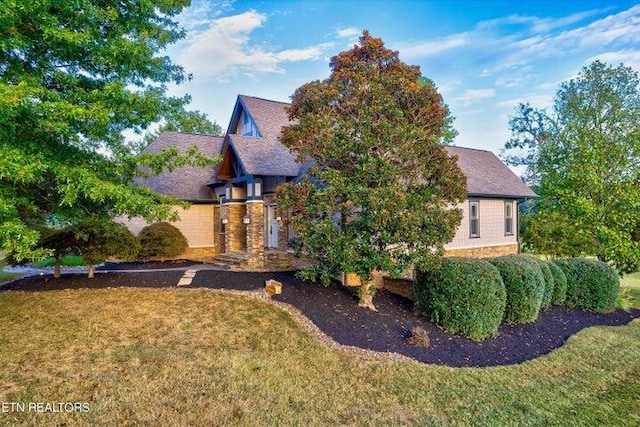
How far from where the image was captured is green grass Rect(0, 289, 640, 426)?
452 cm

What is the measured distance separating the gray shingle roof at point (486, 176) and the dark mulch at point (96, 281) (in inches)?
490

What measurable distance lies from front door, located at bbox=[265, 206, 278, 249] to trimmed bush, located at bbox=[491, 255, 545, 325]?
8283 mm

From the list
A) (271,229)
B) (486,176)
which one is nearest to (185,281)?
(271,229)

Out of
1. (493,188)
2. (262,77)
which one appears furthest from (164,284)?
(493,188)

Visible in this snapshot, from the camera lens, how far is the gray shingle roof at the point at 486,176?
55.4 ft

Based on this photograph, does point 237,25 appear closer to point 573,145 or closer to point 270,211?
point 270,211

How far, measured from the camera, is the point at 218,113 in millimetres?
33750

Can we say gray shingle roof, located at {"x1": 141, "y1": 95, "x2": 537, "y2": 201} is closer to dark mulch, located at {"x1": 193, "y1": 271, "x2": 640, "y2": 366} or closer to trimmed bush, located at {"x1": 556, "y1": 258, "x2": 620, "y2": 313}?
dark mulch, located at {"x1": 193, "y1": 271, "x2": 640, "y2": 366}

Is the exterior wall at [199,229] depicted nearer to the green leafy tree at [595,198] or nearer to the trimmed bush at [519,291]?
the trimmed bush at [519,291]

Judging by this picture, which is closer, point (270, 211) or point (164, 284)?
point (164, 284)

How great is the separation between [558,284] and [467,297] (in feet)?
14.4

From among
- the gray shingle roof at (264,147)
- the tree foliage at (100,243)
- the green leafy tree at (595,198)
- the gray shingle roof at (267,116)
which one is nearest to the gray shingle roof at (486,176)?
the green leafy tree at (595,198)

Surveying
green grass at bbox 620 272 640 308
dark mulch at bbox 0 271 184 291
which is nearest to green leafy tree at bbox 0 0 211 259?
dark mulch at bbox 0 271 184 291

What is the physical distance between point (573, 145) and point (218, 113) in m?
27.9
